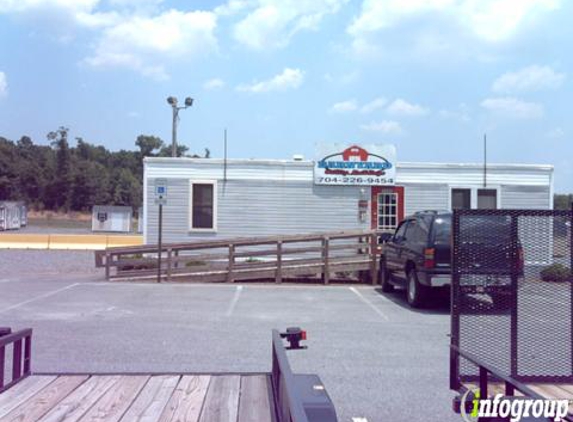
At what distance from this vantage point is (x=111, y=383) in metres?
4.68

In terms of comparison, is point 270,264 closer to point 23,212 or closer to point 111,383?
point 111,383

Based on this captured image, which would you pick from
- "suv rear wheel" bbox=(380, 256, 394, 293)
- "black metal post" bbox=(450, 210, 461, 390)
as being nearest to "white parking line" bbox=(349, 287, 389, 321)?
"suv rear wheel" bbox=(380, 256, 394, 293)

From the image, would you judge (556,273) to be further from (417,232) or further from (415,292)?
(417,232)

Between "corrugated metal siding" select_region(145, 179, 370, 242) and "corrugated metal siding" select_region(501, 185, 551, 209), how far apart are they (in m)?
4.47

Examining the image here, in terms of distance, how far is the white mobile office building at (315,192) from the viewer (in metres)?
20.5

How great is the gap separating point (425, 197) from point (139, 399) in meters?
17.6

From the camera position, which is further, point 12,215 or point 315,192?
point 12,215

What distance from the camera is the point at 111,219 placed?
47938mm

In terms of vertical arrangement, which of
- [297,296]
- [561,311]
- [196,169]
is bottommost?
[297,296]

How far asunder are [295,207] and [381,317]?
942 centimetres

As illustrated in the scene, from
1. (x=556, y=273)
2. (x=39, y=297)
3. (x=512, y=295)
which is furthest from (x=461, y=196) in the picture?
(x=512, y=295)

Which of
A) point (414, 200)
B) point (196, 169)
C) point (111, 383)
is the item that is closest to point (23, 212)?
point (196, 169)

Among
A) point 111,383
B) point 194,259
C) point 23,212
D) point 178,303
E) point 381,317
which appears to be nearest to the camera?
point 111,383

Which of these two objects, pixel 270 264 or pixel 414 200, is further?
pixel 414 200
